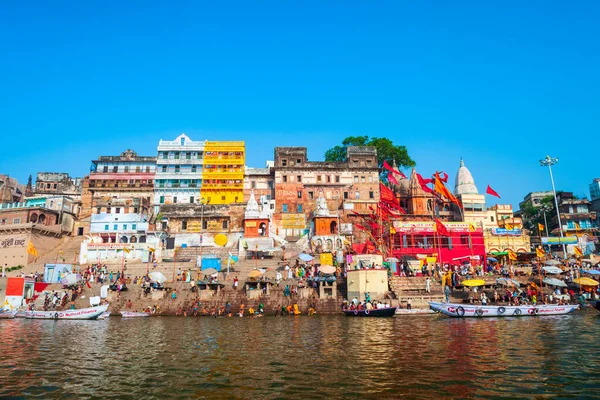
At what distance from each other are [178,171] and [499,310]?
4194 centimetres

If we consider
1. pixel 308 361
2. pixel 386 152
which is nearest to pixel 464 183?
pixel 386 152

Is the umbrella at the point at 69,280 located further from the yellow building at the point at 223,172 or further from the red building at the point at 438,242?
the red building at the point at 438,242

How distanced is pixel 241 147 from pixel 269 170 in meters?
5.17

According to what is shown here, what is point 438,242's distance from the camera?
1665 inches

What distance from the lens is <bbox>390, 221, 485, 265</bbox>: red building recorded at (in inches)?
1649

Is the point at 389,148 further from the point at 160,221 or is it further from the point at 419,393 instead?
the point at 419,393

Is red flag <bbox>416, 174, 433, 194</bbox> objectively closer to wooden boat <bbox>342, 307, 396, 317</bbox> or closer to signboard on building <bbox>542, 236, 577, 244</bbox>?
signboard on building <bbox>542, 236, 577, 244</bbox>

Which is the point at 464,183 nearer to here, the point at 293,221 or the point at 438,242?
the point at 438,242

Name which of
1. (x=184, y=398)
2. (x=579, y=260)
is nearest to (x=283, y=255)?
(x=579, y=260)

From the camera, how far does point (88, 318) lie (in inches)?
1026

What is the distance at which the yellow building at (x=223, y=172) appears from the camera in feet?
178

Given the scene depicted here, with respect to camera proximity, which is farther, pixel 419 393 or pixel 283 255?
pixel 283 255

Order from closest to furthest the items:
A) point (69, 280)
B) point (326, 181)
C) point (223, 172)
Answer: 1. point (69, 280)
2. point (326, 181)
3. point (223, 172)

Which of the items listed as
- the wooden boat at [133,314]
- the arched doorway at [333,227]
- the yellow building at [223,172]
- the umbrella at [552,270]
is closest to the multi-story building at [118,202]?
the yellow building at [223,172]
